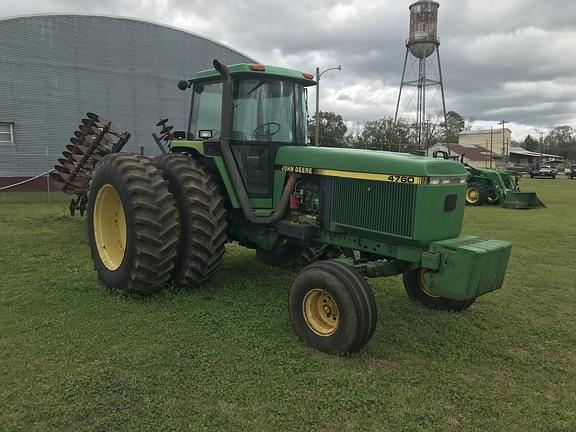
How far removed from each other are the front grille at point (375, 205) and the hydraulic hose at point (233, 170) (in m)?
0.62

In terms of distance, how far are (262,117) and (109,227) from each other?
2.44 metres

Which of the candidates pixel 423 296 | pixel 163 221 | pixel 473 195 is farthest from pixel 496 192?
pixel 163 221

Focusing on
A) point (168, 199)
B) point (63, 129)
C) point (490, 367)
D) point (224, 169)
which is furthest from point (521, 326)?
point (63, 129)

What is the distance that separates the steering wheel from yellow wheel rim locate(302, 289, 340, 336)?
2.08 meters

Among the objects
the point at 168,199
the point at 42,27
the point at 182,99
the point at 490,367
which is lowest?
the point at 490,367

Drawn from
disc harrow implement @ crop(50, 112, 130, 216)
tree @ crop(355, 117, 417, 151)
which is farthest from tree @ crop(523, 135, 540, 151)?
disc harrow implement @ crop(50, 112, 130, 216)

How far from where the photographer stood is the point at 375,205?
4684 mm

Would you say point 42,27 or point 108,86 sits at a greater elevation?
point 42,27

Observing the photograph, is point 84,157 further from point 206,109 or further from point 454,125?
point 454,125

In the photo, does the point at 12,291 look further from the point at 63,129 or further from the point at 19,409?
the point at 63,129

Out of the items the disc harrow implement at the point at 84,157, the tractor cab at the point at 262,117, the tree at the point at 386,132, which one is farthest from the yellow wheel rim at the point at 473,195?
the tree at the point at 386,132

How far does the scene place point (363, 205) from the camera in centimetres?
479

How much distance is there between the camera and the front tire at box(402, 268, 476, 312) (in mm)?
5369

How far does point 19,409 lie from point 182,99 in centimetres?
2025
